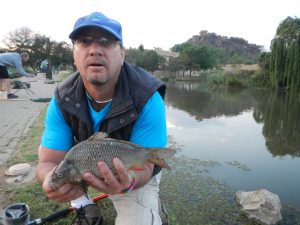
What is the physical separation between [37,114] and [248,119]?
9333 mm

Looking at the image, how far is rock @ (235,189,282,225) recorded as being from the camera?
4812 millimetres

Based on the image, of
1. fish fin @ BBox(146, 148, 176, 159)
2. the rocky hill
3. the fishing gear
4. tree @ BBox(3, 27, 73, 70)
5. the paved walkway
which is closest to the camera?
fish fin @ BBox(146, 148, 176, 159)

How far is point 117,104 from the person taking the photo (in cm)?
280

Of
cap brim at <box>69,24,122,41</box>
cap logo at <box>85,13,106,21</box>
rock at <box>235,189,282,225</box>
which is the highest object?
cap logo at <box>85,13,106,21</box>

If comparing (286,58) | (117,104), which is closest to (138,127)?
(117,104)

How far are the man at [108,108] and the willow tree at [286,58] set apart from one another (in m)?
28.6

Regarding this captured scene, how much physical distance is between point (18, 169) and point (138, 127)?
2751mm

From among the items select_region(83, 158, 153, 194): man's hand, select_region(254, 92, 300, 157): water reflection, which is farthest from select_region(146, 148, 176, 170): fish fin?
select_region(254, 92, 300, 157): water reflection

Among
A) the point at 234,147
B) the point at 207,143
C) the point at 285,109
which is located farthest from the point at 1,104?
the point at 285,109

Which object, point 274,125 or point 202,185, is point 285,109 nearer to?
point 274,125

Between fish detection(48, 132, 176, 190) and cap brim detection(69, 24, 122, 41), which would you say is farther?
cap brim detection(69, 24, 122, 41)

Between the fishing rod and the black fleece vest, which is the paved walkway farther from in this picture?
the black fleece vest

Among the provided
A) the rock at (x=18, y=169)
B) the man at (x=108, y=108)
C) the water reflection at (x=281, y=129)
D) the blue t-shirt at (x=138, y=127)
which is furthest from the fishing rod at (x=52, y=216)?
the water reflection at (x=281, y=129)

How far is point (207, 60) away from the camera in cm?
7975
